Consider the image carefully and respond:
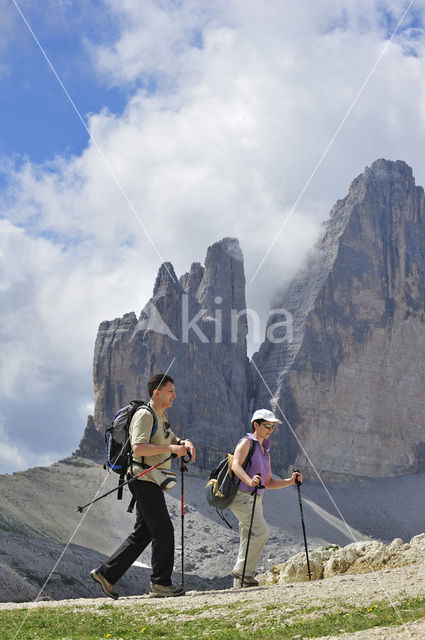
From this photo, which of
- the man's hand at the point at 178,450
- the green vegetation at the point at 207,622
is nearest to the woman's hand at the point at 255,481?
the man's hand at the point at 178,450

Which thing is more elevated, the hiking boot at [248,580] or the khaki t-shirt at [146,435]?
the khaki t-shirt at [146,435]

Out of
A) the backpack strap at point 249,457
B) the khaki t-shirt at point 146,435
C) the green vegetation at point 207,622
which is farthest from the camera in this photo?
the backpack strap at point 249,457

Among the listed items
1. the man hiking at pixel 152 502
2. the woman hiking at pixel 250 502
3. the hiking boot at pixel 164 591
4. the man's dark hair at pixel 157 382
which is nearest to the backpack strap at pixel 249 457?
the woman hiking at pixel 250 502

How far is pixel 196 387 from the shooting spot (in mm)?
130875

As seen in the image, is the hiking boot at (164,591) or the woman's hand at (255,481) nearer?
the hiking boot at (164,591)

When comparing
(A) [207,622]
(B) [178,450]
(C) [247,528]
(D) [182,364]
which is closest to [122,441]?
(B) [178,450]

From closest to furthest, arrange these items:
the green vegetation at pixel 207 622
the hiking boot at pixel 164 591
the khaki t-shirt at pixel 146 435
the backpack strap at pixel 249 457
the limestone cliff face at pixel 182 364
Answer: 1. the green vegetation at pixel 207 622
2. the khaki t-shirt at pixel 146 435
3. the hiking boot at pixel 164 591
4. the backpack strap at pixel 249 457
5. the limestone cliff face at pixel 182 364

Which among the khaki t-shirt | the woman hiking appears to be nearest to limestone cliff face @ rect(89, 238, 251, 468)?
the woman hiking

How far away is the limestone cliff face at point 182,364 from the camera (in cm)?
12738

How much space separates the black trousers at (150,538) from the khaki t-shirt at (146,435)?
22 centimetres

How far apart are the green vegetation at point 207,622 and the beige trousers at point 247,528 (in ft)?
7.11

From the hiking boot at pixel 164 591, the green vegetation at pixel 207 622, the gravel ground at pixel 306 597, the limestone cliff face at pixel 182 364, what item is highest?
the limestone cliff face at pixel 182 364

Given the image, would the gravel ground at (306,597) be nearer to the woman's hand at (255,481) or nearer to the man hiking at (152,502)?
the man hiking at (152,502)

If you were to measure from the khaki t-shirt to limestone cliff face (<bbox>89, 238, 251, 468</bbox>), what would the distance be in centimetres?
11150
